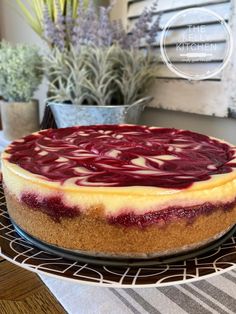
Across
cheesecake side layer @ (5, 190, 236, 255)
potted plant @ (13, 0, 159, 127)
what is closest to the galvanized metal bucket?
potted plant @ (13, 0, 159, 127)

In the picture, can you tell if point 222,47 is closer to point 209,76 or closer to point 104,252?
point 209,76

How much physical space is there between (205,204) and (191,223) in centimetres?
3

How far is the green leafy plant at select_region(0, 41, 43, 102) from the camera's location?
98cm

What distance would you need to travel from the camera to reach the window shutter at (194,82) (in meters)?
0.78

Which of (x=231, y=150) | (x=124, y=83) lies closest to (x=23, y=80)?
(x=124, y=83)

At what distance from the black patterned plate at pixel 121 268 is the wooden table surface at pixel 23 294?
0.22 ft

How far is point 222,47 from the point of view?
0.79 meters

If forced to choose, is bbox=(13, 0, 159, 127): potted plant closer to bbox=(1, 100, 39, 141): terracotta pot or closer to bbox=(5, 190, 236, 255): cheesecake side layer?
bbox=(1, 100, 39, 141): terracotta pot

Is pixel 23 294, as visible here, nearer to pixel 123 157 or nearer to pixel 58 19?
pixel 123 157

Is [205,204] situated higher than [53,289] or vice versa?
[205,204]

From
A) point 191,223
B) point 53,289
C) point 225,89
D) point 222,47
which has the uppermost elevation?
point 222,47

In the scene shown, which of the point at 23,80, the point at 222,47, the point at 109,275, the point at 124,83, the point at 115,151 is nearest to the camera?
the point at 109,275
